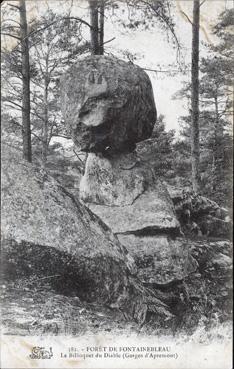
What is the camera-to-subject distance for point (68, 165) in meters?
6.64

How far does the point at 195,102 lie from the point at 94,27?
184 centimetres

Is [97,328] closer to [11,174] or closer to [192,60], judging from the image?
[11,174]

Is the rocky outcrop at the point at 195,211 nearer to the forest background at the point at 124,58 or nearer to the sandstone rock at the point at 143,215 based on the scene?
the forest background at the point at 124,58

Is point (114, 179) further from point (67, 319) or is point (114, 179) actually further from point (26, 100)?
point (67, 319)

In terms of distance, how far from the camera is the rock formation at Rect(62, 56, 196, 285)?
599 centimetres

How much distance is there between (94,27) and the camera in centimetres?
634

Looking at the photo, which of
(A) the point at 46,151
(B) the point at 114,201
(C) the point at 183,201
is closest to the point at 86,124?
(A) the point at 46,151

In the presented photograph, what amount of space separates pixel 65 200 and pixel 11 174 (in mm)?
612

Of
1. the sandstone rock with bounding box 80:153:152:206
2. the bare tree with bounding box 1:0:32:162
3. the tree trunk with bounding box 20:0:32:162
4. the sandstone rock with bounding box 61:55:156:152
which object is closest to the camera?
the bare tree with bounding box 1:0:32:162

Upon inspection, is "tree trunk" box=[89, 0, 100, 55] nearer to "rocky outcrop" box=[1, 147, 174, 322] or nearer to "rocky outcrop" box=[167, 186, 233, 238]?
"rocky outcrop" box=[1, 147, 174, 322]

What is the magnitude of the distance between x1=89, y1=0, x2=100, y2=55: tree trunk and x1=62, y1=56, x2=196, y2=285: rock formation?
512 millimetres

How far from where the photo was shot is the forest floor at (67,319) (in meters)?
4.22

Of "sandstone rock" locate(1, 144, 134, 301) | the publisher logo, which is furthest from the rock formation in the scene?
the publisher logo

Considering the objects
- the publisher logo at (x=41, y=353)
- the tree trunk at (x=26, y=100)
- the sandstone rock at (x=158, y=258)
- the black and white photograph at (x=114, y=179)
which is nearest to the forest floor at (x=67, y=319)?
the black and white photograph at (x=114, y=179)
